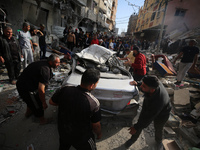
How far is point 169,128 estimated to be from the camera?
255 cm

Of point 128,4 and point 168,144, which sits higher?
point 128,4

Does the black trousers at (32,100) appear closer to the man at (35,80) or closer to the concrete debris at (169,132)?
the man at (35,80)

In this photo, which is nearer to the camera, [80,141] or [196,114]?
[80,141]

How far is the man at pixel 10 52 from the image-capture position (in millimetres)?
3242

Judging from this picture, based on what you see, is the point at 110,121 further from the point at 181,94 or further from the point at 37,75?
the point at 181,94

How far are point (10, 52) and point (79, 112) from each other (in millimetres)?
3778

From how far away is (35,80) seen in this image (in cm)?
192

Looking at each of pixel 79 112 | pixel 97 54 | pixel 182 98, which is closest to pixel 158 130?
pixel 79 112

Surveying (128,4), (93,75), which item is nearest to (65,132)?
(93,75)

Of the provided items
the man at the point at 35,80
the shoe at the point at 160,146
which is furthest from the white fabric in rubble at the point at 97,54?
the shoe at the point at 160,146

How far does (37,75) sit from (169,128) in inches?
124

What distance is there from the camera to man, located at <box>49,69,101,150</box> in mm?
1092

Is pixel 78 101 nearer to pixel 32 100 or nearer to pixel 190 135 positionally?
pixel 32 100

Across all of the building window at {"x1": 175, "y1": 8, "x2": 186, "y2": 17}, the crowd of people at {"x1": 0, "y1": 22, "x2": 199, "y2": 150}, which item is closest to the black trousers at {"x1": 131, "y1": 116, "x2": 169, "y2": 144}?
the crowd of people at {"x1": 0, "y1": 22, "x2": 199, "y2": 150}
